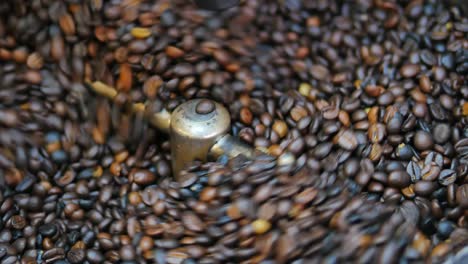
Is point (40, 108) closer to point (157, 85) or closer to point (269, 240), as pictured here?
point (157, 85)

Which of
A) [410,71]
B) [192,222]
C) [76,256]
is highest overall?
[410,71]

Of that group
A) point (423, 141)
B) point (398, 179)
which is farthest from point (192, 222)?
point (423, 141)

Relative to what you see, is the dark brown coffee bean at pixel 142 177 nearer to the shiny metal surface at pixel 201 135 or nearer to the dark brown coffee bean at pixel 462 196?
the shiny metal surface at pixel 201 135

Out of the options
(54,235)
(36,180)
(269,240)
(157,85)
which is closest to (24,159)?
(36,180)

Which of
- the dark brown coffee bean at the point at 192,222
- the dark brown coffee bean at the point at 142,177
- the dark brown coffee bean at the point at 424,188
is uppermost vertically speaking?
the dark brown coffee bean at the point at 424,188

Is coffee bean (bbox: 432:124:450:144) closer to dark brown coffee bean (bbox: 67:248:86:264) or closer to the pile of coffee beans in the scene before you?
the pile of coffee beans

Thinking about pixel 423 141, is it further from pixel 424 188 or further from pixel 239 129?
pixel 239 129

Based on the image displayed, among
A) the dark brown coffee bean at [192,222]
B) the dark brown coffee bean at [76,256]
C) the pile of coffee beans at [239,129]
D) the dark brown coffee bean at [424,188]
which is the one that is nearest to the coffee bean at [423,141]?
the pile of coffee beans at [239,129]

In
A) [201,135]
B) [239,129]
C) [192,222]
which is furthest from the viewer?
[239,129]

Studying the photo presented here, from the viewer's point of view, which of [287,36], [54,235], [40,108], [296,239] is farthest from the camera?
[287,36]
